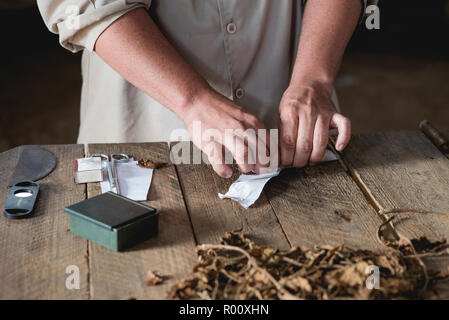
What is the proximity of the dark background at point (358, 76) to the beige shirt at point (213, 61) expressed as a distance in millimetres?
1918

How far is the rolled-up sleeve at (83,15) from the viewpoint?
123 centimetres

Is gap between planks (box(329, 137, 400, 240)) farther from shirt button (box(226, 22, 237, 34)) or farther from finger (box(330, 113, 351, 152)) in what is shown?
shirt button (box(226, 22, 237, 34))

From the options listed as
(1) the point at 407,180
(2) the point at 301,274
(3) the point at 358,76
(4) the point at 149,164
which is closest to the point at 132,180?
(4) the point at 149,164

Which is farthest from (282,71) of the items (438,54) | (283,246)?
(438,54)

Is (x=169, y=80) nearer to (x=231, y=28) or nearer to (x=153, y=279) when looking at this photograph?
(x=231, y=28)

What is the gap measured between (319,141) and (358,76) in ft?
11.3

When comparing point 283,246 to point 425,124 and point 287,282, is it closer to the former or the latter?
point 287,282

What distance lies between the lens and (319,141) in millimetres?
1227

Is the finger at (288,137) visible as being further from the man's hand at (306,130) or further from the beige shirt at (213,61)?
the beige shirt at (213,61)

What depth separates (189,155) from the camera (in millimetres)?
1282

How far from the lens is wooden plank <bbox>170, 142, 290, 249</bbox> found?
1.00 meters

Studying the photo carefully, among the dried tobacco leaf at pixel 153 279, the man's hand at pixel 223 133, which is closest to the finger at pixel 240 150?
the man's hand at pixel 223 133

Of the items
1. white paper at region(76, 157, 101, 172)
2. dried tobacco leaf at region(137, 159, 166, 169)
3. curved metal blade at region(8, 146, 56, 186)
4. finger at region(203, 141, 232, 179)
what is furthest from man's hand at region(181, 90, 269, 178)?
curved metal blade at region(8, 146, 56, 186)

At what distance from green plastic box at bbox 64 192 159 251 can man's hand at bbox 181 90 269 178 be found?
23cm
